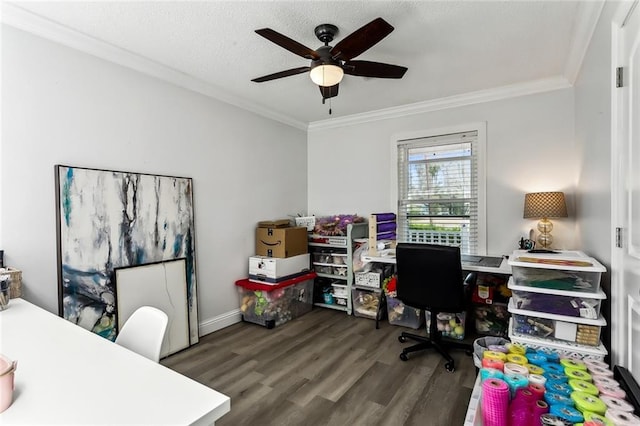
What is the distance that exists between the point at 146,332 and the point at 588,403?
1.88 m

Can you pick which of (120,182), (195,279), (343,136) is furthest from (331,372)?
(343,136)

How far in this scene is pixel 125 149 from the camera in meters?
2.57

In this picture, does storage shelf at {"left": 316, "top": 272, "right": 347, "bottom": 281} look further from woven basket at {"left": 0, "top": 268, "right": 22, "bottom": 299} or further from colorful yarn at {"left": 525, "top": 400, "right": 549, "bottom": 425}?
woven basket at {"left": 0, "top": 268, "right": 22, "bottom": 299}

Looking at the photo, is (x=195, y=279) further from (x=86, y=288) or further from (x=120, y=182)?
(x=120, y=182)

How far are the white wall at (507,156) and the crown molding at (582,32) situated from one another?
1.39 ft

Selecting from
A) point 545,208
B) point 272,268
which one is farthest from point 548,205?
point 272,268

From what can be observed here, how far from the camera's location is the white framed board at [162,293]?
250 cm

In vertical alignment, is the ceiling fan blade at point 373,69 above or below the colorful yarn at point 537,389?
above

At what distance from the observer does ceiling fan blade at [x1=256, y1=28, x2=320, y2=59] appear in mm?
1792

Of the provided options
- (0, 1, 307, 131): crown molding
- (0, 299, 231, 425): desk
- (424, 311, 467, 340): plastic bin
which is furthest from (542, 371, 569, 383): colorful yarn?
(0, 1, 307, 131): crown molding

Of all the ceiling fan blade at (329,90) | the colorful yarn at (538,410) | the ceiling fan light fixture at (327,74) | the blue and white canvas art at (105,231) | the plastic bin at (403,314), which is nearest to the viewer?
the colorful yarn at (538,410)

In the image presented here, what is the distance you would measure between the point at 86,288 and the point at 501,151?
3.95 m

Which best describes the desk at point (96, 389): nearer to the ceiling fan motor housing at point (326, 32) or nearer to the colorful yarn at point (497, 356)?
the colorful yarn at point (497, 356)

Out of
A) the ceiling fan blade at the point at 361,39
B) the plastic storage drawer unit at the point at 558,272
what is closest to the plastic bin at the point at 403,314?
the plastic storage drawer unit at the point at 558,272
